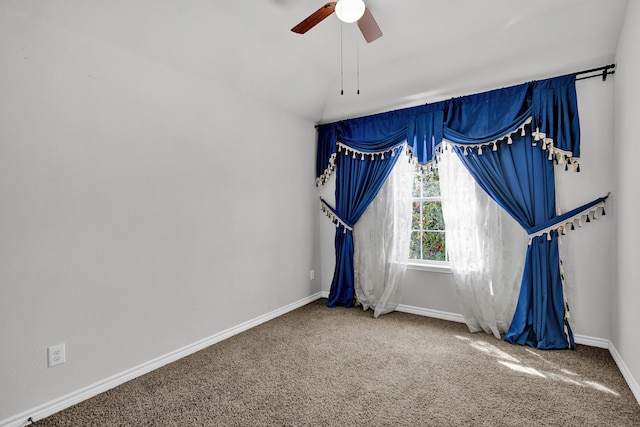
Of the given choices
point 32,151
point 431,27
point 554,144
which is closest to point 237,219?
point 32,151

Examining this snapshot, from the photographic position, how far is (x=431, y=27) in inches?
111

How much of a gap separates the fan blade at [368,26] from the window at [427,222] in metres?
1.57

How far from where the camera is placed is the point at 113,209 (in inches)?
90.7

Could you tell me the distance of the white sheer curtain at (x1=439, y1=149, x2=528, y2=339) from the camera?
3.07m

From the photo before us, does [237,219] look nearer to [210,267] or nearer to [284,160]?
[210,267]

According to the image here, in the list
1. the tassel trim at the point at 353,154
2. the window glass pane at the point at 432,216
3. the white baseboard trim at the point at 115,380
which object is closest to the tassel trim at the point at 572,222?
the window glass pane at the point at 432,216

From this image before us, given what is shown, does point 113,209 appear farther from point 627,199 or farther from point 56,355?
point 627,199

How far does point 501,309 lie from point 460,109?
1927mm

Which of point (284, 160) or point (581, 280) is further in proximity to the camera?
point (284, 160)

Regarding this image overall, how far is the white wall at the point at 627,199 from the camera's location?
2088 mm

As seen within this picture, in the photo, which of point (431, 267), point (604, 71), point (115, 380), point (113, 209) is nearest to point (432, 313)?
point (431, 267)

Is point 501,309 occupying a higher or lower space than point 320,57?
lower

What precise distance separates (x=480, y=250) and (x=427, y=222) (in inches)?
26.6

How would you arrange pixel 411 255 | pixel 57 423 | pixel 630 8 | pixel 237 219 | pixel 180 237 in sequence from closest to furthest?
pixel 57 423, pixel 630 8, pixel 180 237, pixel 237 219, pixel 411 255
